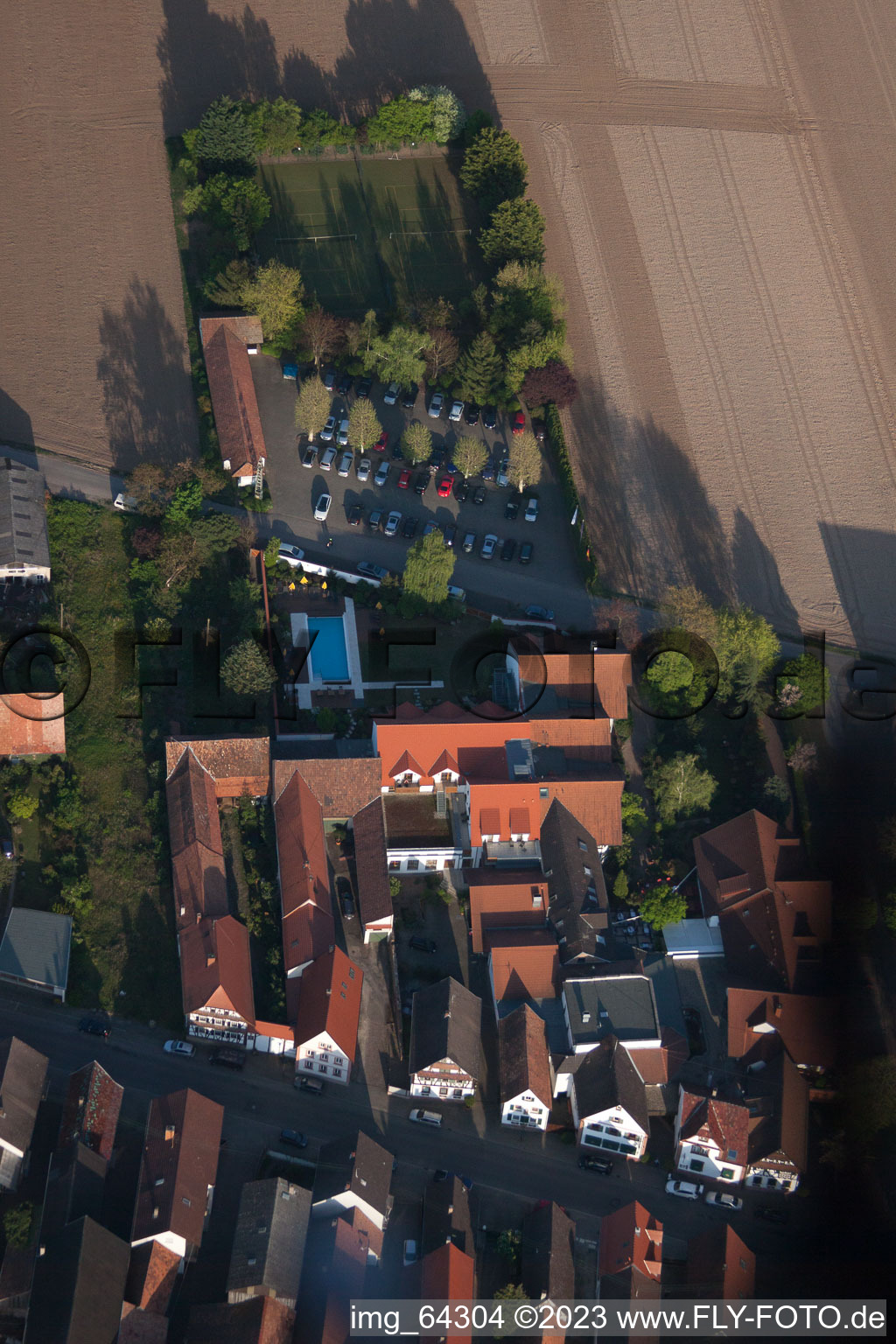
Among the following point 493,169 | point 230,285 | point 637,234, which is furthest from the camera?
point 637,234

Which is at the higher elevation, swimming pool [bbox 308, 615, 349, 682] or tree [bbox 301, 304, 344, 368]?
tree [bbox 301, 304, 344, 368]

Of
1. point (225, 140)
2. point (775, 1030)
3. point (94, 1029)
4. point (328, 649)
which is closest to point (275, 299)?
point (225, 140)

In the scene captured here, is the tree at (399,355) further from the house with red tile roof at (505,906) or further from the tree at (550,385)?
the house with red tile roof at (505,906)

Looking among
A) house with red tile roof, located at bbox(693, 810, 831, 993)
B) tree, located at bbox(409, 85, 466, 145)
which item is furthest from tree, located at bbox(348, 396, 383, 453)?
house with red tile roof, located at bbox(693, 810, 831, 993)

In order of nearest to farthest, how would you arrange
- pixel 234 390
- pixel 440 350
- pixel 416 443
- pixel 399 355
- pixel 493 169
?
pixel 416 443, pixel 234 390, pixel 399 355, pixel 440 350, pixel 493 169

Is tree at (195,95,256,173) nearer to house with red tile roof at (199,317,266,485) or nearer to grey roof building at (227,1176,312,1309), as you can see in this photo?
house with red tile roof at (199,317,266,485)

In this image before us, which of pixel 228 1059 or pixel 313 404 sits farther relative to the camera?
pixel 313 404

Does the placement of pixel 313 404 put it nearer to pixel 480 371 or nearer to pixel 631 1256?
pixel 480 371
